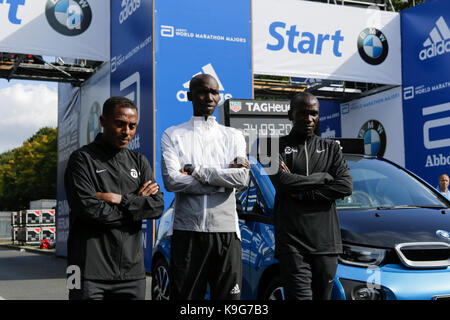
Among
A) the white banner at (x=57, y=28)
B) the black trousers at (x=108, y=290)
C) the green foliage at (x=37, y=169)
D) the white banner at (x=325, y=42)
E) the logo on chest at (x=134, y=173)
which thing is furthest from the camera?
the green foliage at (x=37, y=169)

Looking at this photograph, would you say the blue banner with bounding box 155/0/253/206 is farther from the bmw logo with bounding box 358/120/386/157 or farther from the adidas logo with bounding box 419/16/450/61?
the bmw logo with bounding box 358/120/386/157

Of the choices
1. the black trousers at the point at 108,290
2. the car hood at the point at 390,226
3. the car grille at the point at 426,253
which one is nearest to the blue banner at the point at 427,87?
the car hood at the point at 390,226

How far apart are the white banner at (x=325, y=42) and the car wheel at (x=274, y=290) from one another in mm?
9197

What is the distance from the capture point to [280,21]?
44.7ft

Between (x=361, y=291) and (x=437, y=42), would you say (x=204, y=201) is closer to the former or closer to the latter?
(x=361, y=291)

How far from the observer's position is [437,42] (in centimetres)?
1359

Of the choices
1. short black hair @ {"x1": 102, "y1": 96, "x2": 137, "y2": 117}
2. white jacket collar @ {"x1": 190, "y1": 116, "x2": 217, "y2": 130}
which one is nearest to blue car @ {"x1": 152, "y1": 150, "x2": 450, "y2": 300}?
white jacket collar @ {"x1": 190, "y1": 116, "x2": 217, "y2": 130}

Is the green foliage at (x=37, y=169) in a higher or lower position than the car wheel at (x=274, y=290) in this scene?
higher

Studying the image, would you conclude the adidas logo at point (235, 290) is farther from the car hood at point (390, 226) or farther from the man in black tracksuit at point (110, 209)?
the car hood at point (390, 226)

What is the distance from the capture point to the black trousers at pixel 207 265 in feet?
11.3

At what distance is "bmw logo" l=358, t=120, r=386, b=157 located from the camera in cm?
1554

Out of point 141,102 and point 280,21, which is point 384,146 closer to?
point 280,21

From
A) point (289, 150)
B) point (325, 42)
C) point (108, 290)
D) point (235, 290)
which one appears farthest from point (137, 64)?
point (108, 290)
